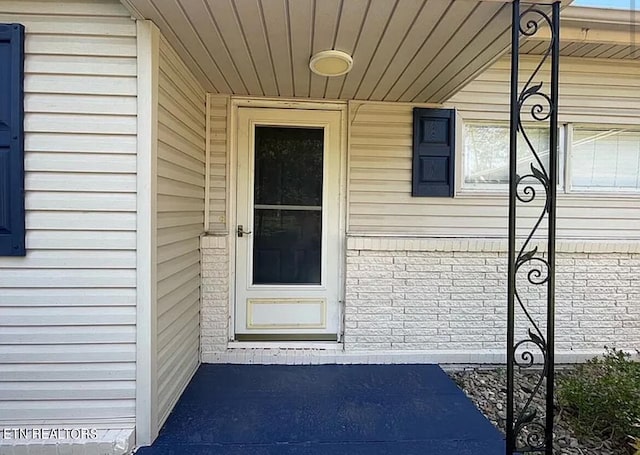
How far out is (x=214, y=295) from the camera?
303cm

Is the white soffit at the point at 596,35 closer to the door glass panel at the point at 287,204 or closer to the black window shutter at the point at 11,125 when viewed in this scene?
the door glass panel at the point at 287,204

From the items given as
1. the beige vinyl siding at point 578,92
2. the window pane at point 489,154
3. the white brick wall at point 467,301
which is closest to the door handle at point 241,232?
the white brick wall at point 467,301

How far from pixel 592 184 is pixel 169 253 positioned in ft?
11.5

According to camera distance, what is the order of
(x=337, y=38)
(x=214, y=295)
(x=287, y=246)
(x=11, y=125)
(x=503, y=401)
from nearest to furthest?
(x=11, y=125), (x=337, y=38), (x=503, y=401), (x=214, y=295), (x=287, y=246)

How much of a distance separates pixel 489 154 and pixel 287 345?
7.84 ft

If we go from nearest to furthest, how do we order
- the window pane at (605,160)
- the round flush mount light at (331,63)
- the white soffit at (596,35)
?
the round flush mount light at (331,63) → the white soffit at (596,35) → the window pane at (605,160)

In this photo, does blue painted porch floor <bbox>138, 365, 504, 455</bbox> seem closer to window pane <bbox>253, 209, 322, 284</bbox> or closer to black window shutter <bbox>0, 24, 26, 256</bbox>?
window pane <bbox>253, 209, 322, 284</bbox>

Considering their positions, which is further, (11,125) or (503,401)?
(503,401)

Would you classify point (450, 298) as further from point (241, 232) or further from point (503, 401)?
point (241, 232)

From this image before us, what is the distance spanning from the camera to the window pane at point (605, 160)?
3244mm

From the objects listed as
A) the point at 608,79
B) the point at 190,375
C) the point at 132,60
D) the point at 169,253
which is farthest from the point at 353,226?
the point at 608,79

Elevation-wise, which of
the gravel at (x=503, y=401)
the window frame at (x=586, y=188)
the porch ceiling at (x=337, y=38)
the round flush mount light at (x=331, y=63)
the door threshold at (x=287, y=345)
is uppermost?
the porch ceiling at (x=337, y=38)

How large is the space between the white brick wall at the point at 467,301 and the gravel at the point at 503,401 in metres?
0.24

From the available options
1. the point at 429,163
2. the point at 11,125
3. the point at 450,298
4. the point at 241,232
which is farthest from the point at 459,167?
the point at 11,125
